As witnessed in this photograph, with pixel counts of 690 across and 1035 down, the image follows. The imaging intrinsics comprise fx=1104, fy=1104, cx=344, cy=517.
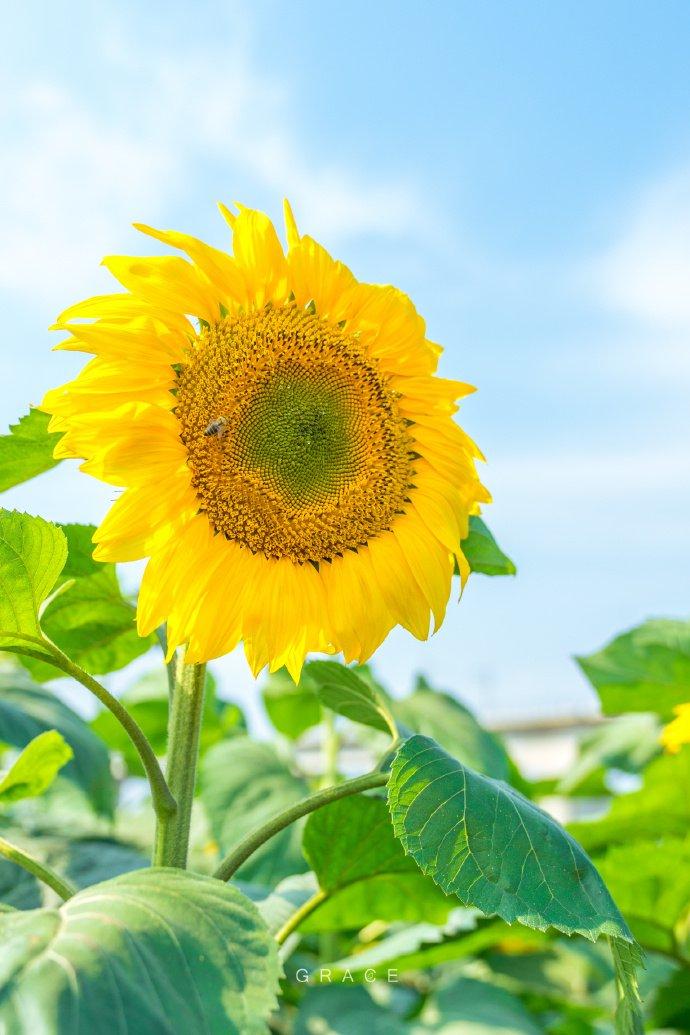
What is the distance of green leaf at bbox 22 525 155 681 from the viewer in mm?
1812

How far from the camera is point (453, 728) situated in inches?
115

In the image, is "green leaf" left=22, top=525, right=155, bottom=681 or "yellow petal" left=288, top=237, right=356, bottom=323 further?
"green leaf" left=22, top=525, right=155, bottom=681

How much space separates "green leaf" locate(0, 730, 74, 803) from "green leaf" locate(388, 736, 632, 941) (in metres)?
0.65

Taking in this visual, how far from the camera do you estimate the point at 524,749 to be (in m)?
11.2

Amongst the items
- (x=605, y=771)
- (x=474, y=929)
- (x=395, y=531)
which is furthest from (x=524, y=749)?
(x=395, y=531)

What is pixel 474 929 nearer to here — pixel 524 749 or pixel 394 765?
pixel 394 765

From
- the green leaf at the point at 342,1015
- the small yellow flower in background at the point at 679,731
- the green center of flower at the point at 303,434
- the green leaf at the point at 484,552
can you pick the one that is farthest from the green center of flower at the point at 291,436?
the small yellow flower in background at the point at 679,731

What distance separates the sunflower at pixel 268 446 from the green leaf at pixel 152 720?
5.20ft

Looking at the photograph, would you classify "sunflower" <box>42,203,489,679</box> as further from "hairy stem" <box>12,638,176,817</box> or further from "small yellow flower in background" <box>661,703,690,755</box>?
"small yellow flower in background" <box>661,703,690,755</box>

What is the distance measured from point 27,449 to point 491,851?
0.87m

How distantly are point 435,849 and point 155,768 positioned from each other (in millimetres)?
385

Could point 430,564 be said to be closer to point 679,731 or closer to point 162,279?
point 162,279

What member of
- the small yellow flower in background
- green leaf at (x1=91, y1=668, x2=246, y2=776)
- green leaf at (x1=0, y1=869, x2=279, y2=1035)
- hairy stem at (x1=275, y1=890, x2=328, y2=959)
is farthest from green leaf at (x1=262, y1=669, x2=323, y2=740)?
green leaf at (x1=0, y1=869, x2=279, y2=1035)

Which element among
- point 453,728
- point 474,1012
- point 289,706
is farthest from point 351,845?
point 289,706
